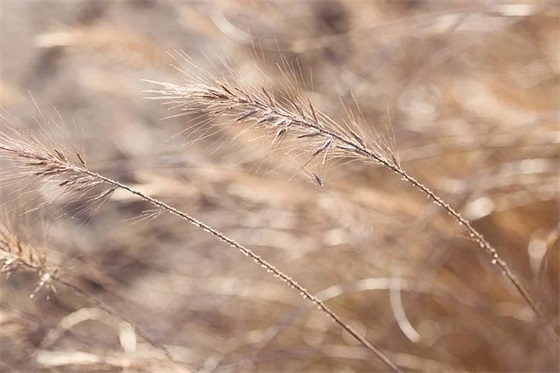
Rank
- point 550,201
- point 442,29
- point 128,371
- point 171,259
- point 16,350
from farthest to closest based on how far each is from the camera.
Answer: point 171,259, point 550,201, point 442,29, point 16,350, point 128,371

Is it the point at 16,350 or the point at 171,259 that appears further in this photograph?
the point at 171,259

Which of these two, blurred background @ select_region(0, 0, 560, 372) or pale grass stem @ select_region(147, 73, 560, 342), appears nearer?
pale grass stem @ select_region(147, 73, 560, 342)

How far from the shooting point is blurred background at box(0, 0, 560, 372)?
1.09 meters

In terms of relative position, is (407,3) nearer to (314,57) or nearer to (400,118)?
(314,57)

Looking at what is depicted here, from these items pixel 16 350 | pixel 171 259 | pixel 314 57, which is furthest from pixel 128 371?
pixel 314 57

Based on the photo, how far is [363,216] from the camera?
3.77 ft

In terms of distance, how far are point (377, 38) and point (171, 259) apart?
519 mm

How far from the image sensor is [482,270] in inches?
51.1

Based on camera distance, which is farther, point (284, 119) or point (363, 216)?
point (363, 216)

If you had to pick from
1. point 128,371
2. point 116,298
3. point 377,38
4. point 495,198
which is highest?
point 377,38

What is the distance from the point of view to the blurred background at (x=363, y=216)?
3.58ft

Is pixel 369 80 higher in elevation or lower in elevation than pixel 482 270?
higher

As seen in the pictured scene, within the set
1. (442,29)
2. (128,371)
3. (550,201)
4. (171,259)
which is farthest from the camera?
(171,259)

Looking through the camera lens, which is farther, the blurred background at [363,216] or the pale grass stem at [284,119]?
the blurred background at [363,216]
